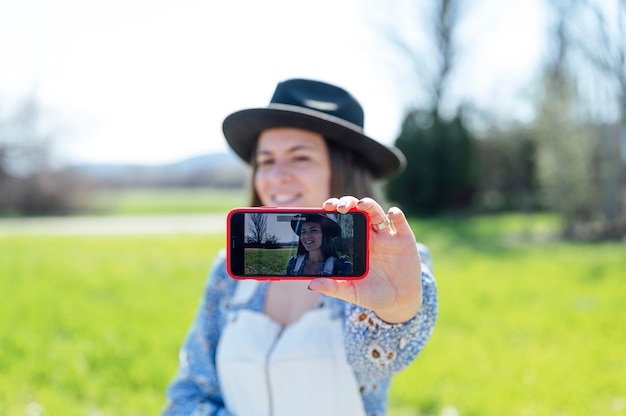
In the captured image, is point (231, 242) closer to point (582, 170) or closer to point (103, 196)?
point (582, 170)

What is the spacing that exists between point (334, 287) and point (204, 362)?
84cm

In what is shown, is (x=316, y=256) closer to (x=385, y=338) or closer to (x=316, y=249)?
(x=316, y=249)

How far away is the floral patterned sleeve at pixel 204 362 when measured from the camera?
6.11 feet

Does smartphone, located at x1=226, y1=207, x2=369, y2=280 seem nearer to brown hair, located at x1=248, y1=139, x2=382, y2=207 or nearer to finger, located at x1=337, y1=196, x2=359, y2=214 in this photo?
finger, located at x1=337, y1=196, x2=359, y2=214

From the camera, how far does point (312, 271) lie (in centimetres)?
135

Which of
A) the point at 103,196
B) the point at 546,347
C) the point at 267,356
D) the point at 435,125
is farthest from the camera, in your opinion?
the point at 103,196

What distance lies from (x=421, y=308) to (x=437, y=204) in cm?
1665

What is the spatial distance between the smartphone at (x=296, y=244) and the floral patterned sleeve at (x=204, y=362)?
0.69 metres

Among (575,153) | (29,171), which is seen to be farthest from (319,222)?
(29,171)

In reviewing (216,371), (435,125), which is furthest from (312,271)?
(435,125)

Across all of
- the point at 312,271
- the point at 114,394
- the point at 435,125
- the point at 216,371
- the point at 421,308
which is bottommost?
the point at 114,394

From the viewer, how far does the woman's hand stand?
1.30 m

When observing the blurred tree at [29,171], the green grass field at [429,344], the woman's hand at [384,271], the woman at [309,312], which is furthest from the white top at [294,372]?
the blurred tree at [29,171]

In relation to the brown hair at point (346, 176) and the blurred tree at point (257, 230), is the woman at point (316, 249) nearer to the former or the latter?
the blurred tree at point (257, 230)
